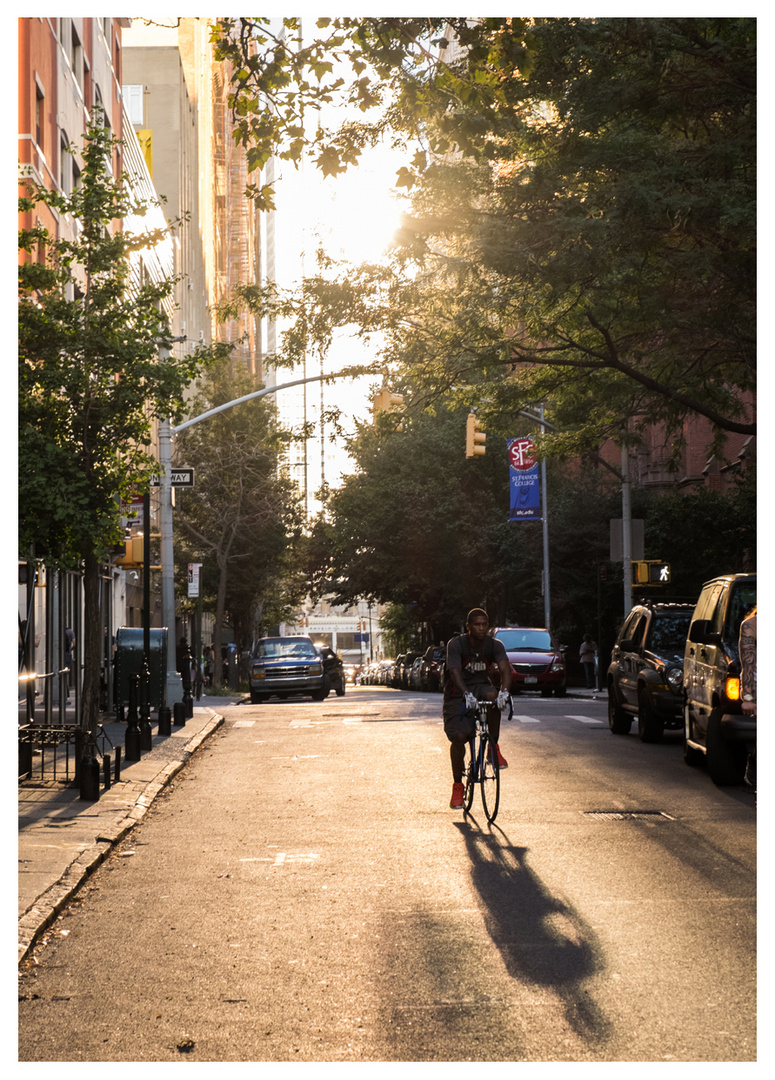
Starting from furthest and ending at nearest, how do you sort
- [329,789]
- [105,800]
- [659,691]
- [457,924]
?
1. [659,691]
2. [329,789]
3. [105,800]
4. [457,924]

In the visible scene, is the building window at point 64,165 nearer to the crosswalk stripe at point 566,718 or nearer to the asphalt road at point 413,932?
the crosswalk stripe at point 566,718

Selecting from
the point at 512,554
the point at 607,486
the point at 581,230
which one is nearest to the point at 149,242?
the point at 581,230

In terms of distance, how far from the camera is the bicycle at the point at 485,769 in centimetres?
1208

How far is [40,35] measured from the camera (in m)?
26.8

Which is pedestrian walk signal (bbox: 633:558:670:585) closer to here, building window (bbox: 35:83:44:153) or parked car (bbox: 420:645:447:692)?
parked car (bbox: 420:645:447:692)

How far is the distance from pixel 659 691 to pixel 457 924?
1114 centimetres

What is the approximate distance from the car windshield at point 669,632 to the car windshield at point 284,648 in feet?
59.8

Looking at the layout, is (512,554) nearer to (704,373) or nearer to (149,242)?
(704,373)

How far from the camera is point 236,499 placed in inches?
1938

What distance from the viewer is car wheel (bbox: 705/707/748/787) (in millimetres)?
14391

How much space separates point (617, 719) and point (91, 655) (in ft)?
29.5

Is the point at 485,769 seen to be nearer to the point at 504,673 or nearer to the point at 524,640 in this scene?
the point at 504,673

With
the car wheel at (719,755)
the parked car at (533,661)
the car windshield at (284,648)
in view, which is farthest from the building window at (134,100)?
the car wheel at (719,755)

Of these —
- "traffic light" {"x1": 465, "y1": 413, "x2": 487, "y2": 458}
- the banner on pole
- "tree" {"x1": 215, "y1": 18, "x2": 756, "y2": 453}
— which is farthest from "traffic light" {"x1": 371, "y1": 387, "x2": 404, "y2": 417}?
the banner on pole
